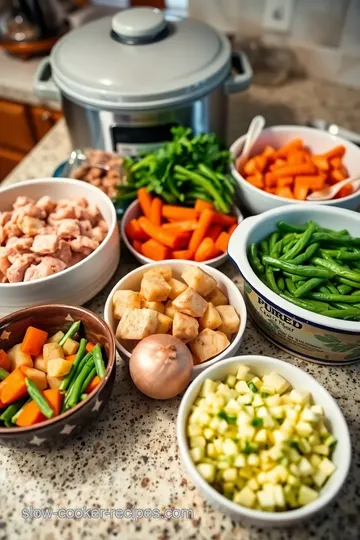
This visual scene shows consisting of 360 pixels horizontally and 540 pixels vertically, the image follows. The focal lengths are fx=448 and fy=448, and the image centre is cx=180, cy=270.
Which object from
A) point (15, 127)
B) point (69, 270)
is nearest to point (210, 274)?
point (69, 270)

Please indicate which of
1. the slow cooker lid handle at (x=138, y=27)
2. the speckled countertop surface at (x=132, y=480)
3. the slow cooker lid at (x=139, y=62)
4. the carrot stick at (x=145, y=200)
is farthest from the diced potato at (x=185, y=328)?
the slow cooker lid handle at (x=138, y=27)

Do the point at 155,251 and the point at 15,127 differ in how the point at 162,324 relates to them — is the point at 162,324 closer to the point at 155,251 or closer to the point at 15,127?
the point at 155,251

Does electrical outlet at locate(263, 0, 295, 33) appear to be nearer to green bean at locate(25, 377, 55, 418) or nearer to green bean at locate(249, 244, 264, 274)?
green bean at locate(249, 244, 264, 274)

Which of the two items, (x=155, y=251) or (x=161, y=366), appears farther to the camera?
(x=155, y=251)

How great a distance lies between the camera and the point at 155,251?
97 cm

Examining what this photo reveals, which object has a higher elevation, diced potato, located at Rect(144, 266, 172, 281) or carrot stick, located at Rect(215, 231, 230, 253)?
diced potato, located at Rect(144, 266, 172, 281)

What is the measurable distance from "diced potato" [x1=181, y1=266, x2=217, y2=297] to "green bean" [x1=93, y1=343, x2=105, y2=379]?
202mm


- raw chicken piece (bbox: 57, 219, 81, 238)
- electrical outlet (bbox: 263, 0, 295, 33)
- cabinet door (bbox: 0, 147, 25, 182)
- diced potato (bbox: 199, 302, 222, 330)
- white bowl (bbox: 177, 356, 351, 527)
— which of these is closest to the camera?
white bowl (bbox: 177, 356, 351, 527)

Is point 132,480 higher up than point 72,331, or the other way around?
point 72,331

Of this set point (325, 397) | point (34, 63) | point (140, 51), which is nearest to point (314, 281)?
point (325, 397)

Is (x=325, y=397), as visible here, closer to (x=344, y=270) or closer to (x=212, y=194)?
(x=344, y=270)

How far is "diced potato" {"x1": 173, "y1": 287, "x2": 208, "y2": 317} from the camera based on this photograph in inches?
31.0

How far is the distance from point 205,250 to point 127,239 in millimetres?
185

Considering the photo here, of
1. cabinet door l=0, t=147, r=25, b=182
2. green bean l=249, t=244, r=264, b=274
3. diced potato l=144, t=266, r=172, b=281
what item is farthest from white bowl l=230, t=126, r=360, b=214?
cabinet door l=0, t=147, r=25, b=182
